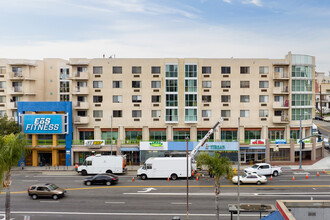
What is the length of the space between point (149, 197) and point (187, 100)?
2492 cm

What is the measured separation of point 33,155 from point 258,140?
36.0 meters

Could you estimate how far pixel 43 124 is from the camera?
54.6 meters

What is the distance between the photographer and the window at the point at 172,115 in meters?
56.7

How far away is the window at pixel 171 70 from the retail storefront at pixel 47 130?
16.4 metres

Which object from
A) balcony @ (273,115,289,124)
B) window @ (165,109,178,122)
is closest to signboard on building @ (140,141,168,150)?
window @ (165,109,178,122)

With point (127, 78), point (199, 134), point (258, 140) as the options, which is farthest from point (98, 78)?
point (258, 140)

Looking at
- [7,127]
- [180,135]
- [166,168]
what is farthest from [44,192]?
[180,135]

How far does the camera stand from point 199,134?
57.3 m

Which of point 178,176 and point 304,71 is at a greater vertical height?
point 304,71

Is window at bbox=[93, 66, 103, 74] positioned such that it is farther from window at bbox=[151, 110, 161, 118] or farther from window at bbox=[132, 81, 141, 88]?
window at bbox=[151, 110, 161, 118]

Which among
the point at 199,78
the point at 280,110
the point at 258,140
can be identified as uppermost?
the point at 199,78

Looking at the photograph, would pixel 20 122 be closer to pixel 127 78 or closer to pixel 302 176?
pixel 127 78

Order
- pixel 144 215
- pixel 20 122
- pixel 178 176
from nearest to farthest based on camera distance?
pixel 144 215
pixel 178 176
pixel 20 122

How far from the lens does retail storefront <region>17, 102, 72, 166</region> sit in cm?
5478
